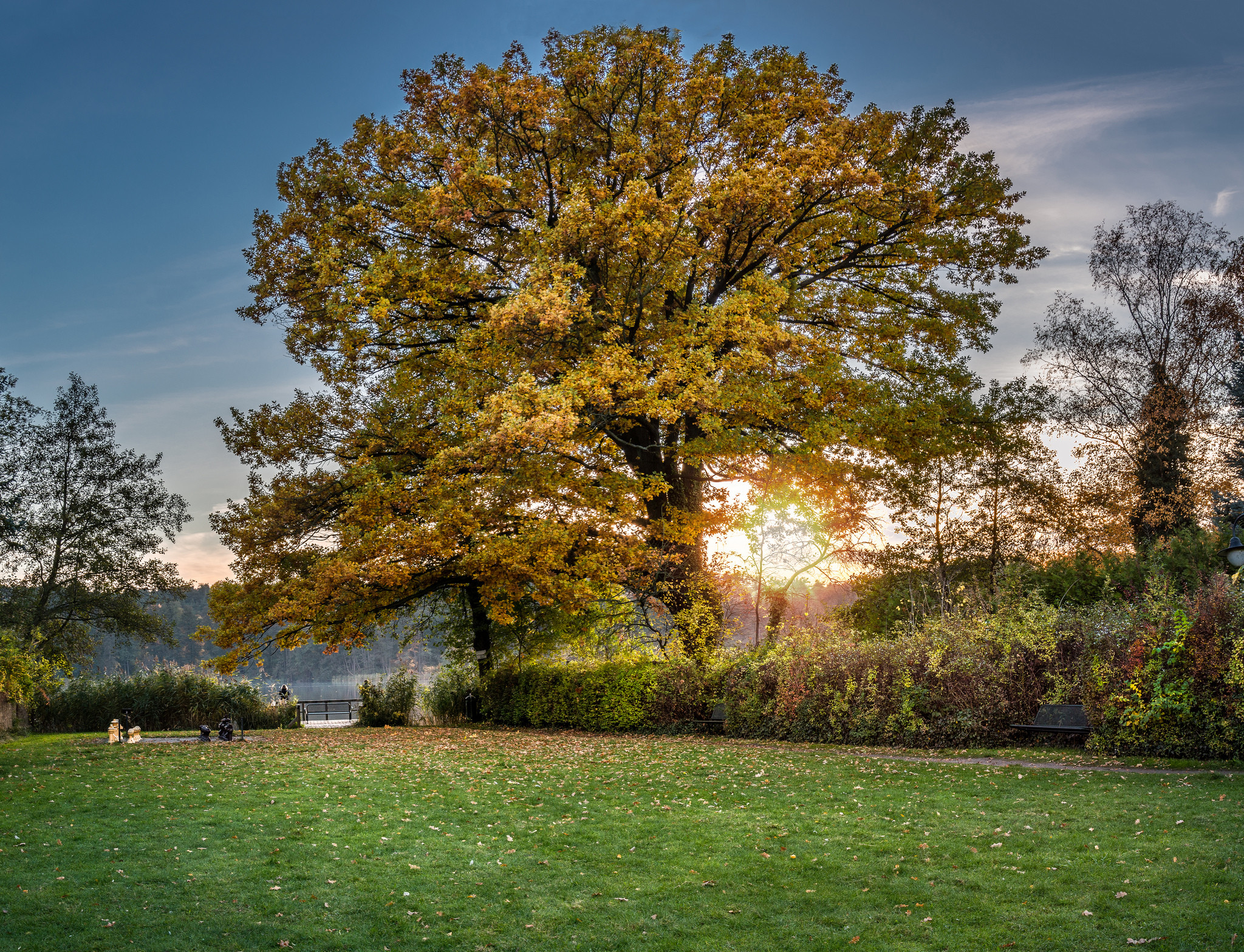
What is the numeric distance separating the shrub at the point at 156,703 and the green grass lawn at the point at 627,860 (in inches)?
466

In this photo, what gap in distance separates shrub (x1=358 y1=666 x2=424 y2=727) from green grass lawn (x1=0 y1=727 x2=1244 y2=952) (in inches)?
473

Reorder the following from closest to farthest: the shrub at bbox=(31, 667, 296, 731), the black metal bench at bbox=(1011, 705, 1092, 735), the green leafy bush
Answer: the black metal bench at bbox=(1011, 705, 1092, 735)
the green leafy bush
the shrub at bbox=(31, 667, 296, 731)

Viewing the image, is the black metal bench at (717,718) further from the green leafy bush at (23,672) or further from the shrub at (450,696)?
the green leafy bush at (23,672)

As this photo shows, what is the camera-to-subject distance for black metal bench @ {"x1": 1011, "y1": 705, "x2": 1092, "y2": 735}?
10.4 meters

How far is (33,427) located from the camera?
28766 mm

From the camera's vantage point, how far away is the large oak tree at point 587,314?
1499 cm

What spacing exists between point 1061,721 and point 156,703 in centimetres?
2025

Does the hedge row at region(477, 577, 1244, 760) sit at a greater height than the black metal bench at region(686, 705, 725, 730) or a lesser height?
greater

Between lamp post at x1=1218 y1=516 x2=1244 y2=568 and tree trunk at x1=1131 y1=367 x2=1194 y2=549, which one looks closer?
lamp post at x1=1218 y1=516 x2=1244 y2=568

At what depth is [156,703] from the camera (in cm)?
2084

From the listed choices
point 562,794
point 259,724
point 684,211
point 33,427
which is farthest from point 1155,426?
point 33,427

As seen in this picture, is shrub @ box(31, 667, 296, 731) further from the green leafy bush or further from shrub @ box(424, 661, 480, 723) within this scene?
the green leafy bush

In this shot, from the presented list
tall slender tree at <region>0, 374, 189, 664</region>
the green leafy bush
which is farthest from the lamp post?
tall slender tree at <region>0, 374, 189, 664</region>

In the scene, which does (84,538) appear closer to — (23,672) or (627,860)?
(23,672)
